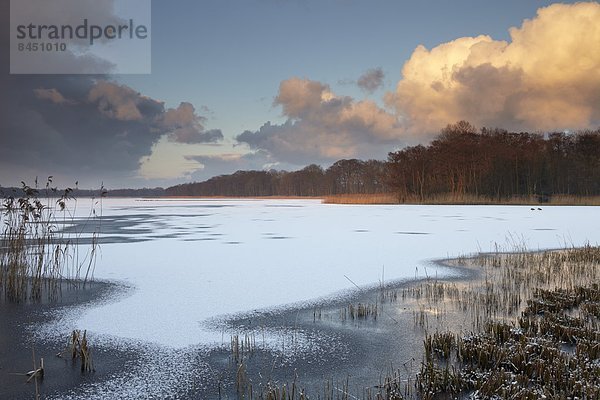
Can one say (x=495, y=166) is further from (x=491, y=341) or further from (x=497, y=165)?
(x=491, y=341)

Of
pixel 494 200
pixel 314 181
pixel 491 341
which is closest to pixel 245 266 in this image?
pixel 491 341

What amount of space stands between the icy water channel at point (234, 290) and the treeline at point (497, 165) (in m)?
31.0

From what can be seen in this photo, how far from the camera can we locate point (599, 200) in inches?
1486

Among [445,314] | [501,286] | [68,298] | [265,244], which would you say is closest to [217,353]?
[445,314]

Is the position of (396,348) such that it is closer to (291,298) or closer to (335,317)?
(335,317)

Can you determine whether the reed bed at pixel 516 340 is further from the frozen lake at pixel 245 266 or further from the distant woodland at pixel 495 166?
the distant woodland at pixel 495 166

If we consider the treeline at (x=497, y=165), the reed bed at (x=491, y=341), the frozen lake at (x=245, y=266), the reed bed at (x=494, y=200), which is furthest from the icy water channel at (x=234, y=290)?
the treeline at (x=497, y=165)

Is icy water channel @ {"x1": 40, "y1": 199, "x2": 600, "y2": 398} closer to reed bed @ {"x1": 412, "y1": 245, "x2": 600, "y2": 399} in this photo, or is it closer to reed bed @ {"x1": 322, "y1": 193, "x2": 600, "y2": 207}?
reed bed @ {"x1": 412, "y1": 245, "x2": 600, "y2": 399}

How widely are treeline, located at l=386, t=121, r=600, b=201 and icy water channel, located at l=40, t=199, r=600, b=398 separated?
30973 millimetres

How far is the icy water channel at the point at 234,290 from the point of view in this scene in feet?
14.2

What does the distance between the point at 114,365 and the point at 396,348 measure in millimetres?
2775

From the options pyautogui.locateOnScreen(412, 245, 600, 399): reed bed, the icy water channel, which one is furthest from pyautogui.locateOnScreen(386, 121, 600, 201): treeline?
pyautogui.locateOnScreen(412, 245, 600, 399): reed bed

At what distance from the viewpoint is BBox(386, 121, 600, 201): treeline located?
4341cm

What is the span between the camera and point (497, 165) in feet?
146
